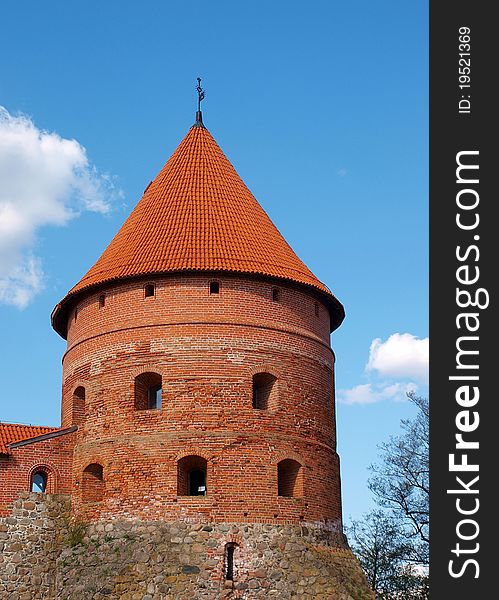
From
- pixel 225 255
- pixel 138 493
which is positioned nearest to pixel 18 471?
pixel 138 493

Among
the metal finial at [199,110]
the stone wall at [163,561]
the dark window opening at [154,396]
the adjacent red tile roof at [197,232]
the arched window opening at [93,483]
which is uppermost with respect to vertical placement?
the metal finial at [199,110]

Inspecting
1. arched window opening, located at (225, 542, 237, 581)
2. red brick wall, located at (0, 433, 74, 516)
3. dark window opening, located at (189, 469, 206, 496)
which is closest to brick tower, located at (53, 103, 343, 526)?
dark window opening, located at (189, 469, 206, 496)

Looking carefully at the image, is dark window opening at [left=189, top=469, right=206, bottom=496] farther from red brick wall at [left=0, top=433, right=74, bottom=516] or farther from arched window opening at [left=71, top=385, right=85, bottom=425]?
arched window opening at [left=71, top=385, right=85, bottom=425]

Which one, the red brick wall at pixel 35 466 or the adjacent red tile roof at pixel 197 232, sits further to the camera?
the adjacent red tile roof at pixel 197 232

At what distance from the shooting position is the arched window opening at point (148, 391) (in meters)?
17.6

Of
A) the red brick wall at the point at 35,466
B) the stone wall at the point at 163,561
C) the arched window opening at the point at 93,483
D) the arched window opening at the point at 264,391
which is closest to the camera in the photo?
the stone wall at the point at 163,561

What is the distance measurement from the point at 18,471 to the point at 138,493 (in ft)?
8.18

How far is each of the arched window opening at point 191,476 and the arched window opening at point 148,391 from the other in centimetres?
132

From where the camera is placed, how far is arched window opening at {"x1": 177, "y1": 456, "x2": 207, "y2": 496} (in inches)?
666

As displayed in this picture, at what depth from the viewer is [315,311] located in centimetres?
1919

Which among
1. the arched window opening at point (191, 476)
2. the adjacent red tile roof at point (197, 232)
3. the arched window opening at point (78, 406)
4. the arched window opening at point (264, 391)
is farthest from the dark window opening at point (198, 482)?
the adjacent red tile roof at point (197, 232)

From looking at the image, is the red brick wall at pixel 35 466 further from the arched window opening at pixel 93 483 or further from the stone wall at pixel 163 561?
the arched window opening at pixel 93 483

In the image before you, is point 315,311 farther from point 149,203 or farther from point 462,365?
point 462,365

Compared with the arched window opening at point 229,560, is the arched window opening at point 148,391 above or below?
above
